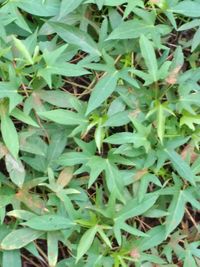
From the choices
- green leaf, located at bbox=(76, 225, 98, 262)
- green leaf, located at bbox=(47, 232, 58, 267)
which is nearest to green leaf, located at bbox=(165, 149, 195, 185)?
green leaf, located at bbox=(76, 225, 98, 262)

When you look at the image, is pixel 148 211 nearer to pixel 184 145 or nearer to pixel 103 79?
pixel 184 145

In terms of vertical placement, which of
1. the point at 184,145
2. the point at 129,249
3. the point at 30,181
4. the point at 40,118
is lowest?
the point at 129,249

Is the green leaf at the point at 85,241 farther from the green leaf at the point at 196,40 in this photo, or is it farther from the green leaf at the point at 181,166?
the green leaf at the point at 196,40

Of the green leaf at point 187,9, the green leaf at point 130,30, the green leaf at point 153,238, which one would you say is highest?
the green leaf at point 130,30

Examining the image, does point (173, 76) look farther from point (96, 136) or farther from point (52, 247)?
point (52, 247)

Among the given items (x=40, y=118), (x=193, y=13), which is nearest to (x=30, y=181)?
(x=40, y=118)

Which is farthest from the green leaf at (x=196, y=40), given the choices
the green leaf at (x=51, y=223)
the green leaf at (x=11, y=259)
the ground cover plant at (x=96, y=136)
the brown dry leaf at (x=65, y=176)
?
the green leaf at (x=11, y=259)
